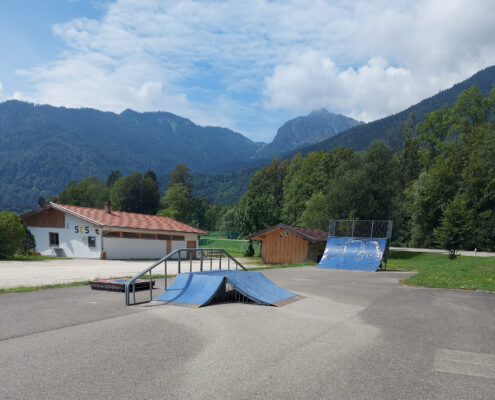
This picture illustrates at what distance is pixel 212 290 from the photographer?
32.2 ft

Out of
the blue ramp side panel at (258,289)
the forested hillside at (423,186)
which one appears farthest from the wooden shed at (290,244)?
the blue ramp side panel at (258,289)

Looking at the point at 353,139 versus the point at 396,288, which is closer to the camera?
the point at 396,288

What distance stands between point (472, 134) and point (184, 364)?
59719mm

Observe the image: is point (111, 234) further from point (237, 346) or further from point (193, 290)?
point (237, 346)

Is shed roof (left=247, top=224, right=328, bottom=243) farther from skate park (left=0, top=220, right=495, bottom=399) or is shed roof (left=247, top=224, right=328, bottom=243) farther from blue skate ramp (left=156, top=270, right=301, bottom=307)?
blue skate ramp (left=156, top=270, right=301, bottom=307)

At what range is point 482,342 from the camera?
6.68 metres

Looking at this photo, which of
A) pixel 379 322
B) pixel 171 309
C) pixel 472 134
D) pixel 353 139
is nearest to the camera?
pixel 379 322

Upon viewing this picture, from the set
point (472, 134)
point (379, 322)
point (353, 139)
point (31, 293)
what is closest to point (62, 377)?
point (379, 322)

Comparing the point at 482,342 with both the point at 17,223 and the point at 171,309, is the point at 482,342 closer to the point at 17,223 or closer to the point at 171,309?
the point at 171,309

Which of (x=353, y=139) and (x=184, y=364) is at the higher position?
(x=353, y=139)

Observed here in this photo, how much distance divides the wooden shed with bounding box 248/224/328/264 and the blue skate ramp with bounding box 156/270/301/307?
21755 millimetres

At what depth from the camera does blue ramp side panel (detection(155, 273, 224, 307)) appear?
9.62 meters

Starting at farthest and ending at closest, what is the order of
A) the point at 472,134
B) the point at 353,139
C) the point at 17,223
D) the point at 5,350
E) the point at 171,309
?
the point at 353,139 → the point at 472,134 → the point at 17,223 → the point at 171,309 → the point at 5,350

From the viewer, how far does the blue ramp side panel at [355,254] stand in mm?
24594
